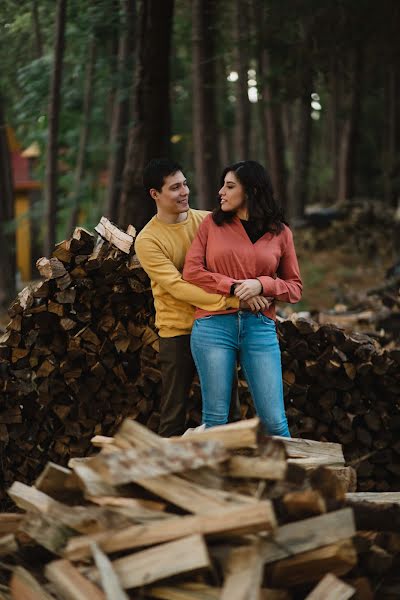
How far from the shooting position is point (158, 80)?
9.82m

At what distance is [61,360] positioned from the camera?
20.5 ft

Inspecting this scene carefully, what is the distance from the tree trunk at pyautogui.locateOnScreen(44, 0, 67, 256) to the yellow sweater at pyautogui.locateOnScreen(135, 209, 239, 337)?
26.9 feet

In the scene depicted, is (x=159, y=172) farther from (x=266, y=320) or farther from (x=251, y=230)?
(x=266, y=320)

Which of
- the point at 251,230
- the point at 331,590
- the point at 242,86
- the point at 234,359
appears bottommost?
the point at 331,590

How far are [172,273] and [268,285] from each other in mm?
537

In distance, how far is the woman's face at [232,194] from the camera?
4.85 m

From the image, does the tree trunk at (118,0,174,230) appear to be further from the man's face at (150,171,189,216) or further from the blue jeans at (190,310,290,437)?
the blue jeans at (190,310,290,437)

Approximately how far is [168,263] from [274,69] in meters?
10.6

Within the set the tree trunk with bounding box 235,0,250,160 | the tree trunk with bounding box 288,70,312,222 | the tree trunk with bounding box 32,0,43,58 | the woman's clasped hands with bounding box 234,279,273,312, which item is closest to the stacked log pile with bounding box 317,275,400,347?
the woman's clasped hands with bounding box 234,279,273,312

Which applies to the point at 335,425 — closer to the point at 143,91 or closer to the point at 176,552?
the point at 176,552

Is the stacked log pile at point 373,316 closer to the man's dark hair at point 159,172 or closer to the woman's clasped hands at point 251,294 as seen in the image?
the woman's clasped hands at point 251,294

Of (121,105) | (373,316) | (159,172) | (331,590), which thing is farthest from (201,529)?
(121,105)

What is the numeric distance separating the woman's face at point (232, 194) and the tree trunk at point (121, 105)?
9.00 m

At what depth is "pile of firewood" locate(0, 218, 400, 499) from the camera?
6023 millimetres
